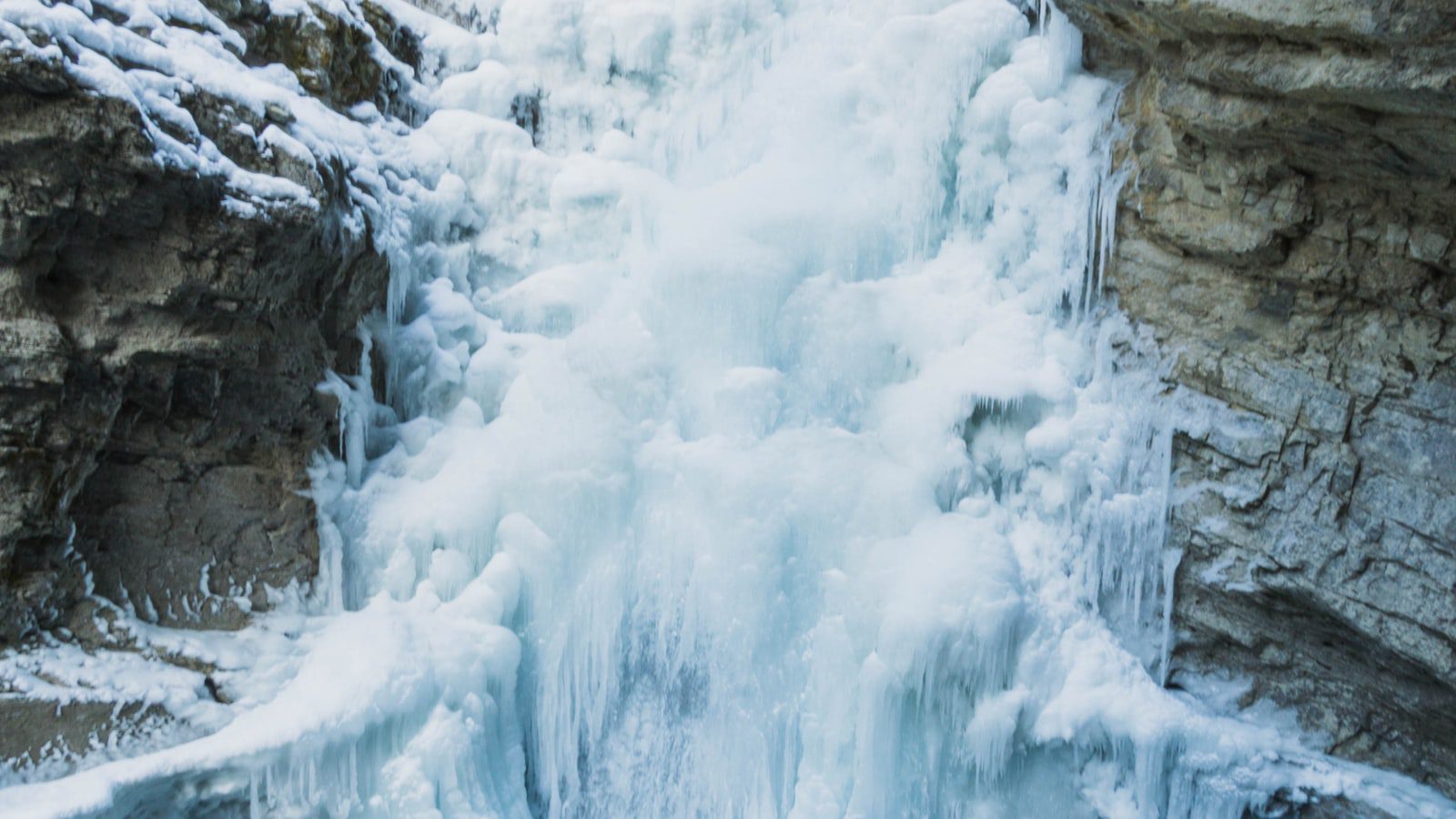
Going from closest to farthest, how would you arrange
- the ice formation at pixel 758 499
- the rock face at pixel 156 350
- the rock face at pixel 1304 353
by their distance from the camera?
the rock face at pixel 156 350 < the rock face at pixel 1304 353 < the ice formation at pixel 758 499

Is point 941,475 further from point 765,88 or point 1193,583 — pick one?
point 765,88

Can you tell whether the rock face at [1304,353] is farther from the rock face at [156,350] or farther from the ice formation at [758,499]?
the rock face at [156,350]

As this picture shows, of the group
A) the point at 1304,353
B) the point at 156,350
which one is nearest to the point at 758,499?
the point at 1304,353

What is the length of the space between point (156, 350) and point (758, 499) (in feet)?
9.19

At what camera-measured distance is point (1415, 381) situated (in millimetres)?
4602

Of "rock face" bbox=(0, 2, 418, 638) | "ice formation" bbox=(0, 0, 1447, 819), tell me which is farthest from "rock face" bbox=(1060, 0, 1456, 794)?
"rock face" bbox=(0, 2, 418, 638)

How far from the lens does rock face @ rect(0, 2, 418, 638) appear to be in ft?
13.4

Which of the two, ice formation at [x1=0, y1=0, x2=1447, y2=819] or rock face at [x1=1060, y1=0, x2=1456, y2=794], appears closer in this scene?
rock face at [x1=1060, y1=0, x2=1456, y2=794]

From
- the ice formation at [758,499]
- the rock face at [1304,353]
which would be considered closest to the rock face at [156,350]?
the ice formation at [758,499]

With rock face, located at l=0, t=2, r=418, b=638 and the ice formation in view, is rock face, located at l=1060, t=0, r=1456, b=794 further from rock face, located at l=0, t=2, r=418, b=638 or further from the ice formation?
rock face, located at l=0, t=2, r=418, b=638

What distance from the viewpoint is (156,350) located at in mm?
4488

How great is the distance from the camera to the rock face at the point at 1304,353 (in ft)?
14.1

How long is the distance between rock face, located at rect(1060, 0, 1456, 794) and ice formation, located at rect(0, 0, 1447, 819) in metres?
0.27

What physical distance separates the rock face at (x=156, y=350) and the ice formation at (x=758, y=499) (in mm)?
219
